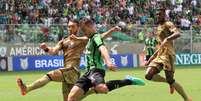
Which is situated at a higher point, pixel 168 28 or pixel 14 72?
pixel 168 28

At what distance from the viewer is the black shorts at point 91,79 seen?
11.8 metres

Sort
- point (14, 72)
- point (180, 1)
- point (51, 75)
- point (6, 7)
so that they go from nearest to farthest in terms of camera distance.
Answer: point (51, 75)
point (14, 72)
point (6, 7)
point (180, 1)

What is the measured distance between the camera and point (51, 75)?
13.6 metres

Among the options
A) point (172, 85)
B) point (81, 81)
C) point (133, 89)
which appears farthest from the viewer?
point (133, 89)

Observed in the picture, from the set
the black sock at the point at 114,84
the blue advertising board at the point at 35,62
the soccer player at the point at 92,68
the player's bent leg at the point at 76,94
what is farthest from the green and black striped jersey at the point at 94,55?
the blue advertising board at the point at 35,62

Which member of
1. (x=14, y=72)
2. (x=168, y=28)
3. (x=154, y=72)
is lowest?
(x=14, y=72)

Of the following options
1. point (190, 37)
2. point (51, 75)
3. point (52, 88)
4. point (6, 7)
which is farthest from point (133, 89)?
point (190, 37)

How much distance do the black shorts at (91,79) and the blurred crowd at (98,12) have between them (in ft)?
74.8

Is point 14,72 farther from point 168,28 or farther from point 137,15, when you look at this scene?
point 168,28

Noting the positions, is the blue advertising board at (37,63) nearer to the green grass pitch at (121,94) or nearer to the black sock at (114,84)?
the green grass pitch at (121,94)

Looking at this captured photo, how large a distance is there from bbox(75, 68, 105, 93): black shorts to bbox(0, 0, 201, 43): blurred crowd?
898 inches

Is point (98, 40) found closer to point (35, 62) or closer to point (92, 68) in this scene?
point (92, 68)

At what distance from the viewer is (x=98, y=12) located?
4209 cm

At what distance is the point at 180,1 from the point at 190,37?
21.5 feet
